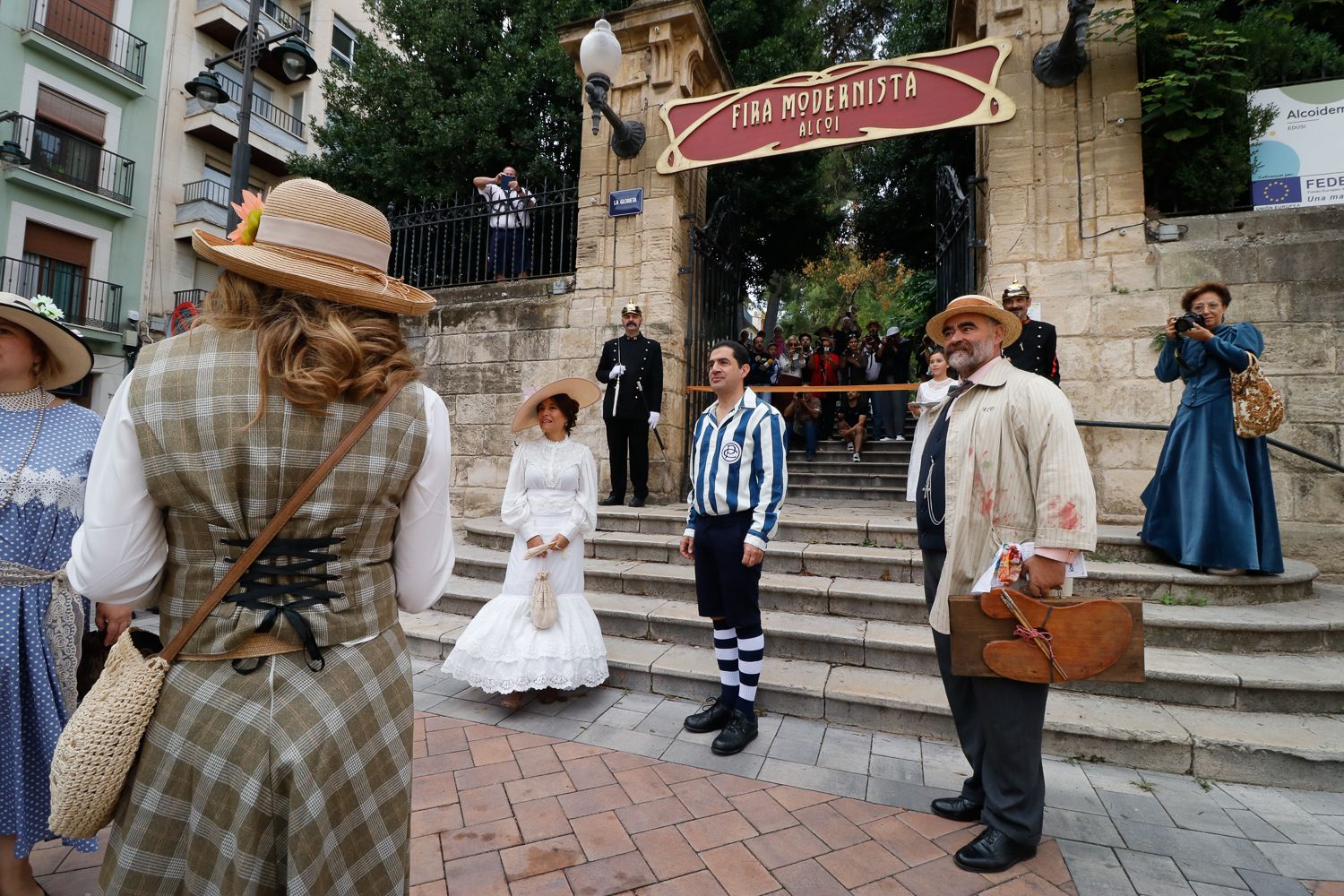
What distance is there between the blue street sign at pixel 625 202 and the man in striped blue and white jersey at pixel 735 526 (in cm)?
456

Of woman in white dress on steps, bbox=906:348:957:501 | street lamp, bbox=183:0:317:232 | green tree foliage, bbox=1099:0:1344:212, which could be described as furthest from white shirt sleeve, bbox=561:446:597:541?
green tree foliage, bbox=1099:0:1344:212

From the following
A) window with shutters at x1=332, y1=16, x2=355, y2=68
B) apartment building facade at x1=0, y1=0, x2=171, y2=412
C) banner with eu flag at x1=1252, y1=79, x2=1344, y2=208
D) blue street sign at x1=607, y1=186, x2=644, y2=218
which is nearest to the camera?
banner with eu flag at x1=1252, y1=79, x2=1344, y2=208

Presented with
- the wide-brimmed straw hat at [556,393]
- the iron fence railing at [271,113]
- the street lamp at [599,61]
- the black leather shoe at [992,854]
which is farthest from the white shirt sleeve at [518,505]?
the iron fence railing at [271,113]

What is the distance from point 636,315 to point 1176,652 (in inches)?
213

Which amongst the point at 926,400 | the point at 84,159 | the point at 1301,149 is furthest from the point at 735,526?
the point at 84,159

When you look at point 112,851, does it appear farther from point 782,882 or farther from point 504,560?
point 504,560

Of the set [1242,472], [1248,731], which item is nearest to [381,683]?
[1248,731]

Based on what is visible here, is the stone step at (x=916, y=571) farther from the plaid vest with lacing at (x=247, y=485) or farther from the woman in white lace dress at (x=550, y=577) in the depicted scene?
the plaid vest with lacing at (x=247, y=485)

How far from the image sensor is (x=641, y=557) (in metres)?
5.73

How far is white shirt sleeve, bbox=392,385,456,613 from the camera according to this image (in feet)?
4.87

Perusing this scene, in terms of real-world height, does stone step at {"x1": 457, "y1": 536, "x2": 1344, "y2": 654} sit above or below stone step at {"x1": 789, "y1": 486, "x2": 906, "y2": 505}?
below

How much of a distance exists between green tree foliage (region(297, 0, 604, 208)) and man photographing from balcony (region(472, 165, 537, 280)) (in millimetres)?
1942

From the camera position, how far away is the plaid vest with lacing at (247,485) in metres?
1.23

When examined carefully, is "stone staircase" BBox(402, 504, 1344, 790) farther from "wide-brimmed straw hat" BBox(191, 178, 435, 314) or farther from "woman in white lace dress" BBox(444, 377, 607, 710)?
"wide-brimmed straw hat" BBox(191, 178, 435, 314)
